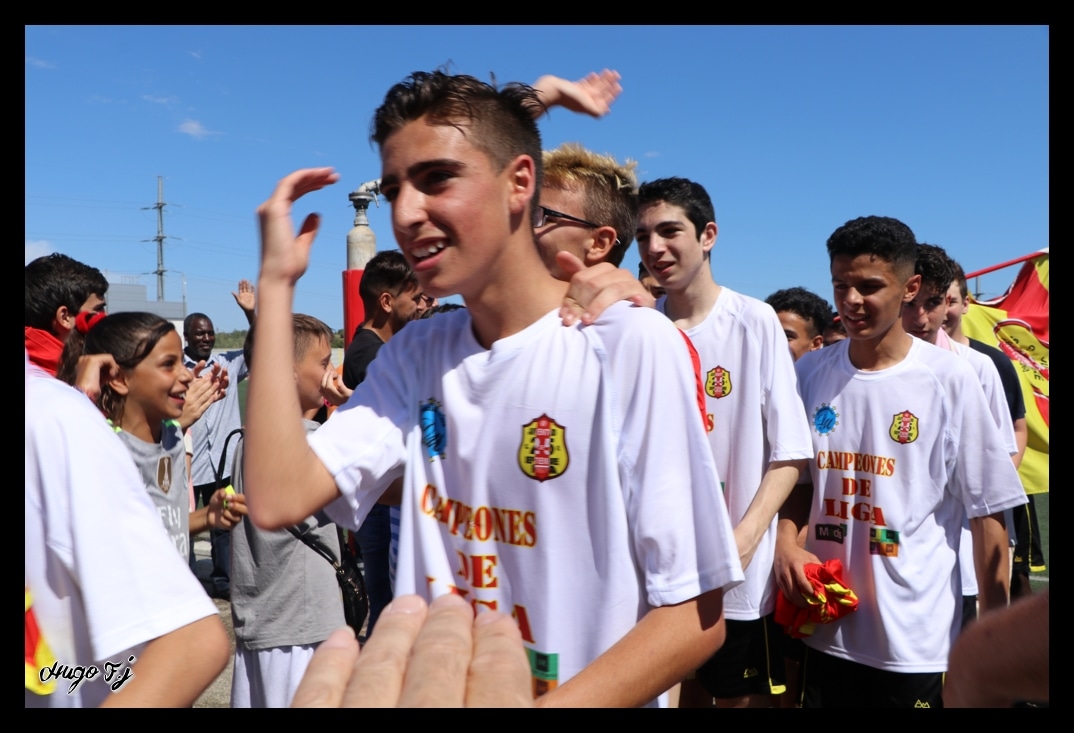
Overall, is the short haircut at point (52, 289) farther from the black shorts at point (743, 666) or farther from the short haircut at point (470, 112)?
the black shorts at point (743, 666)

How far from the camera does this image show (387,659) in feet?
3.38

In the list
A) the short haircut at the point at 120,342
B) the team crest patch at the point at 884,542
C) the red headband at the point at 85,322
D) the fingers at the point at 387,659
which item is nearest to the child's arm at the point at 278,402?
the fingers at the point at 387,659

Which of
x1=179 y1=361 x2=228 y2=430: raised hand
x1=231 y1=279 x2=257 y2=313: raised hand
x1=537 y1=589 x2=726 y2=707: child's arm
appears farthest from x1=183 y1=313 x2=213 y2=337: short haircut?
x1=537 y1=589 x2=726 y2=707: child's arm

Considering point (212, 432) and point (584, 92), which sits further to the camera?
point (212, 432)

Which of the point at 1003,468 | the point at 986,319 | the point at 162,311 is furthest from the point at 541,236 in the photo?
the point at 162,311

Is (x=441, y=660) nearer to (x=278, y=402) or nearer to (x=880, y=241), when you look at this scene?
(x=278, y=402)

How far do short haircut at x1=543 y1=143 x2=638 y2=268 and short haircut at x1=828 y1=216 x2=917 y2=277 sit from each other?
1535mm

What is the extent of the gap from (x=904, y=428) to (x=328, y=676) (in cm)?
334

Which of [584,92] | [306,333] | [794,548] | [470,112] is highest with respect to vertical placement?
[584,92]

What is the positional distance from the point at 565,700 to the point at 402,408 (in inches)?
35.4

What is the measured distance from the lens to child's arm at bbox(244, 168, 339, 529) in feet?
5.97

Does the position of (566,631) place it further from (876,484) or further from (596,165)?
(876,484)

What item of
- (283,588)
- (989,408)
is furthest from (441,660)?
(989,408)

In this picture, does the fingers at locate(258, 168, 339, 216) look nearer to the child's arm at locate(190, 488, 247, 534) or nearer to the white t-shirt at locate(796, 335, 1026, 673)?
the child's arm at locate(190, 488, 247, 534)
